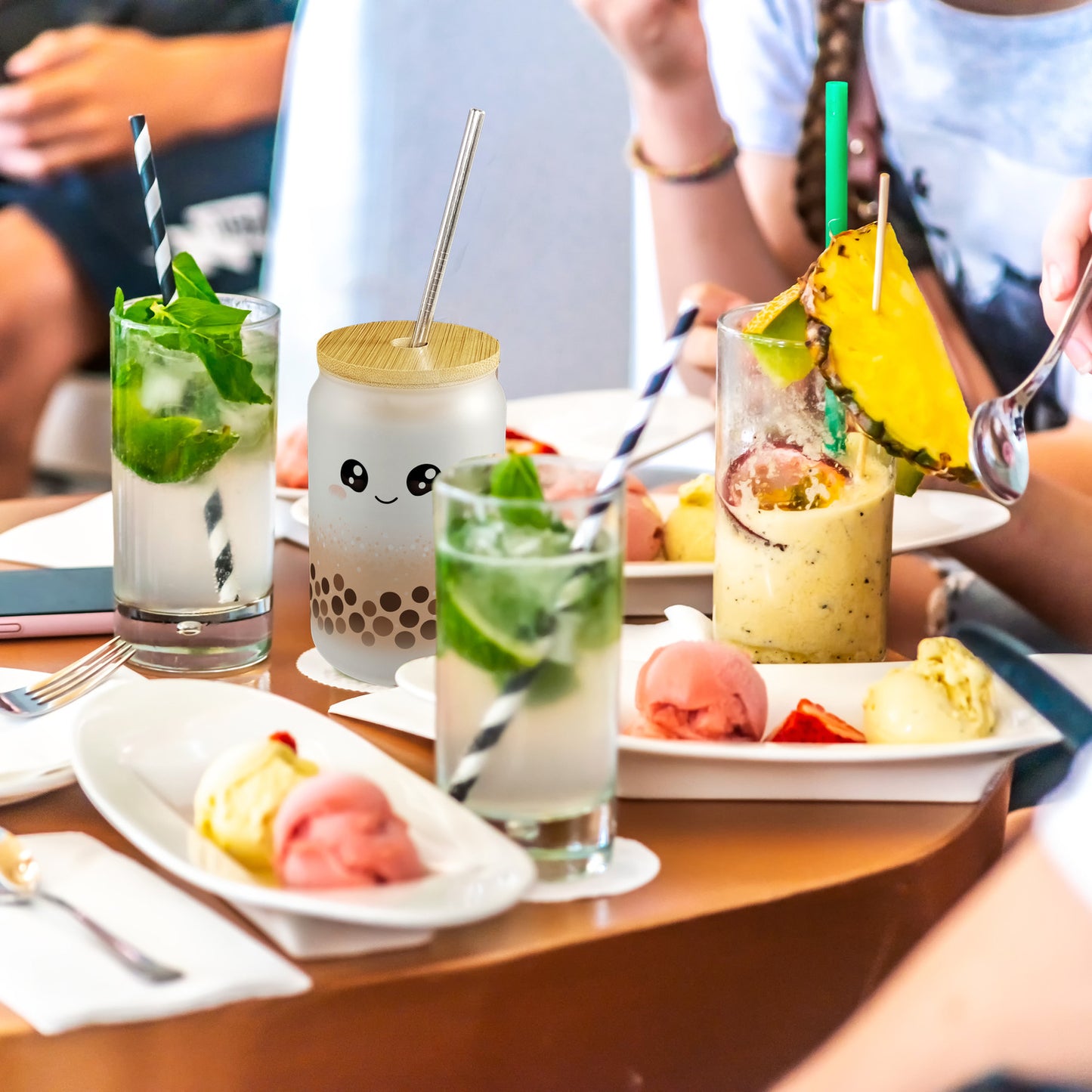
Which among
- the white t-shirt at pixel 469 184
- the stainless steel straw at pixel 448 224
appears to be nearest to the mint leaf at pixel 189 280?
the stainless steel straw at pixel 448 224

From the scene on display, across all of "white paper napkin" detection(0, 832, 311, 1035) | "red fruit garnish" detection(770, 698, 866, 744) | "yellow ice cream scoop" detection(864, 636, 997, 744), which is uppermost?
"yellow ice cream scoop" detection(864, 636, 997, 744)

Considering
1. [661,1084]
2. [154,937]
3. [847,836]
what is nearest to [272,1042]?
[154,937]

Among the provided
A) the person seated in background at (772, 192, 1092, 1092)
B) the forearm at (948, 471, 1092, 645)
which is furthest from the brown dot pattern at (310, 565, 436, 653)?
the forearm at (948, 471, 1092, 645)

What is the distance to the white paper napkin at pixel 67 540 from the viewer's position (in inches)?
42.5

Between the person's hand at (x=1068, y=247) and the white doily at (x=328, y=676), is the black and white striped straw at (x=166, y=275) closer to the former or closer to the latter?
the white doily at (x=328, y=676)

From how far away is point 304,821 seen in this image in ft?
1.99

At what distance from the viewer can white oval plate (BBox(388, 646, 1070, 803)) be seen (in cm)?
72

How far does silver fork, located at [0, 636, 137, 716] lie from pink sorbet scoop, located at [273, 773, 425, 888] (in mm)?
255

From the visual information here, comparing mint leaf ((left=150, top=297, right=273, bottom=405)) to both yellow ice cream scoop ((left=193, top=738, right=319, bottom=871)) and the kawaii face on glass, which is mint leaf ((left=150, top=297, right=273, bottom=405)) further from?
yellow ice cream scoop ((left=193, top=738, right=319, bottom=871))

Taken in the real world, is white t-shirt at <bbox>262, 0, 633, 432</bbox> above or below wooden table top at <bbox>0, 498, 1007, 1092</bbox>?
above

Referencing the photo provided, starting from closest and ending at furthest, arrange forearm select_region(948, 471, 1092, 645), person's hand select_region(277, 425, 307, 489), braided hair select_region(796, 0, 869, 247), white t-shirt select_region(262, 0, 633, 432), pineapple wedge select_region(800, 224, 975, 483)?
pineapple wedge select_region(800, 224, 975, 483) < person's hand select_region(277, 425, 307, 489) < forearm select_region(948, 471, 1092, 645) < braided hair select_region(796, 0, 869, 247) < white t-shirt select_region(262, 0, 633, 432)

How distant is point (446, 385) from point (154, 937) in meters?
0.36

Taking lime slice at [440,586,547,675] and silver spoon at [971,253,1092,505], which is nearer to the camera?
lime slice at [440,586,547,675]

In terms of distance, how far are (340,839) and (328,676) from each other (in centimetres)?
32
